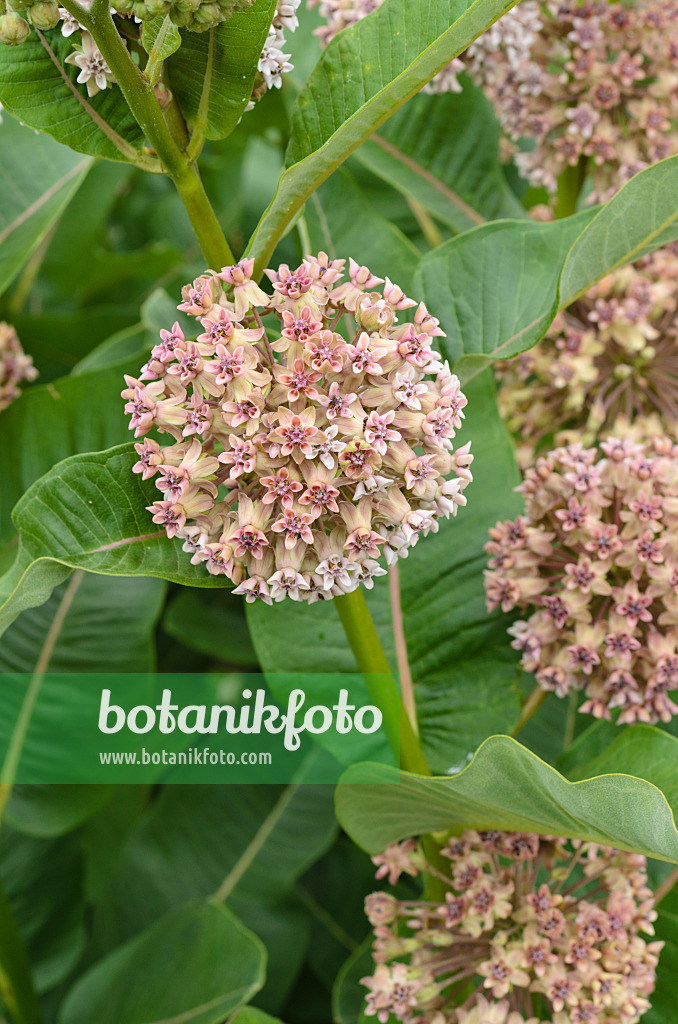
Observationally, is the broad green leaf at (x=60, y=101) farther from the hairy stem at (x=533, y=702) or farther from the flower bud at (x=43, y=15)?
the hairy stem at (x=533, y=702)

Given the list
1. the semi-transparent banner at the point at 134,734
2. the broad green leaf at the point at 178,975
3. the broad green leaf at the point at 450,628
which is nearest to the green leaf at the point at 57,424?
the semi-transparent banner at the point at 134,734

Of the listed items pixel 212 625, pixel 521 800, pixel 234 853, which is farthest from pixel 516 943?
pixel 212 625

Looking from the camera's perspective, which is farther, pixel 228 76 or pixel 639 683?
pixel 639 683

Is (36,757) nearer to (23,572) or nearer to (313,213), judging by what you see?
(23,572)

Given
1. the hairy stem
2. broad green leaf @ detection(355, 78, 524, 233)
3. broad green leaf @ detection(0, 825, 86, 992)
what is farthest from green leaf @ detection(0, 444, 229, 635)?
broad green leaf @ detection(0, 825, 86, 992)

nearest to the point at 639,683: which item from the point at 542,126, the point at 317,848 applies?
the point at 317,848

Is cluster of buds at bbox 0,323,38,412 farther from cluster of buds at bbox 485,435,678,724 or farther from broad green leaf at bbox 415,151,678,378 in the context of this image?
cluster of buds at bbox 485,435,678,724
